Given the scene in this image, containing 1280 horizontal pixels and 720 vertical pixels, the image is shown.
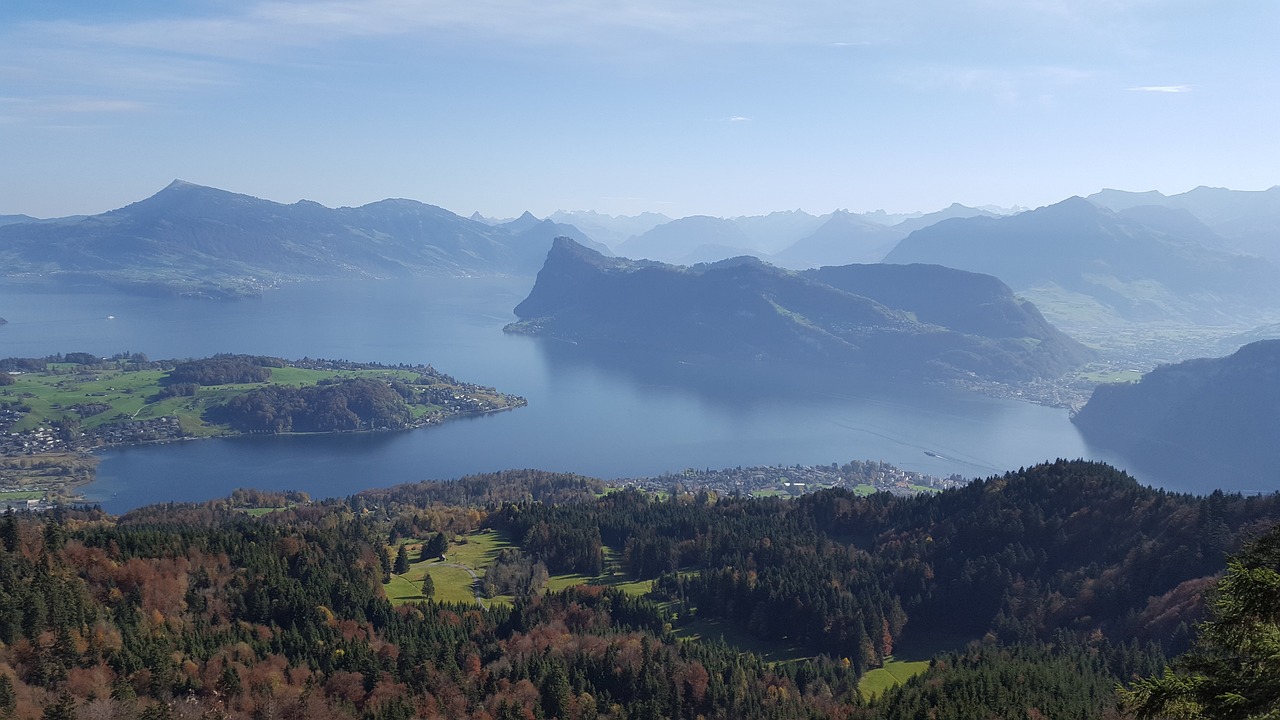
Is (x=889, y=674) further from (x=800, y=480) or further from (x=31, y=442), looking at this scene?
(x=31, y=442)

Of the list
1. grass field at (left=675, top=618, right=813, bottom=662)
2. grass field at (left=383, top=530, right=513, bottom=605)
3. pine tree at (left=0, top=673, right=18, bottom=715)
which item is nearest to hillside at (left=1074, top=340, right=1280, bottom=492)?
grass field at (left=675, top=618, right=813, bottom=662)

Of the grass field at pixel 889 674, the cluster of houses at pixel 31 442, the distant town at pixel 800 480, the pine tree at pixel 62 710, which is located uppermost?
the pine tree at pixel 62 710

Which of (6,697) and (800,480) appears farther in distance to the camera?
Answer: (800,480)

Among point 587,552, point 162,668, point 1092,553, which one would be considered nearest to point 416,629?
point 162,668

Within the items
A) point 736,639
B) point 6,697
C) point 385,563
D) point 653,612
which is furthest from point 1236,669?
point 385,563

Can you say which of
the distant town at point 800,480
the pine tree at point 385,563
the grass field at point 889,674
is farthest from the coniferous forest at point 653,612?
the distant town at point 800,480

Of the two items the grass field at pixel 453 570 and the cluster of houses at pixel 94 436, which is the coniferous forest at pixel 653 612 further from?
the cluster of houses at pixel 94 436
